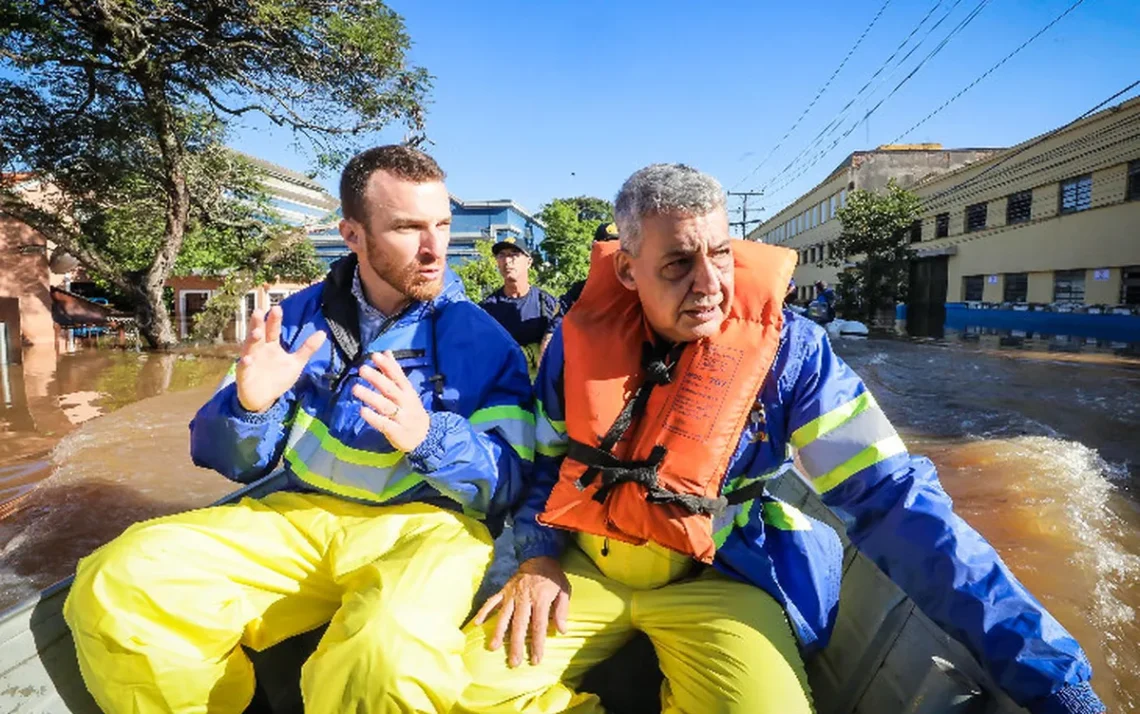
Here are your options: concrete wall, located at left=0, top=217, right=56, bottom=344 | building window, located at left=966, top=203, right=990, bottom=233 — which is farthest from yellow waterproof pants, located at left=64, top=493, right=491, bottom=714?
building window, located at left=966, top=203, right=990, bottom=233

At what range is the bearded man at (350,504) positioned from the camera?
4.50 ft

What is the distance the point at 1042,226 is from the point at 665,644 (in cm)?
2160

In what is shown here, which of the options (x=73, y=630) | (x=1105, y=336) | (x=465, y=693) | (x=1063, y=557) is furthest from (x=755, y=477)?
(x=1105, y=336)

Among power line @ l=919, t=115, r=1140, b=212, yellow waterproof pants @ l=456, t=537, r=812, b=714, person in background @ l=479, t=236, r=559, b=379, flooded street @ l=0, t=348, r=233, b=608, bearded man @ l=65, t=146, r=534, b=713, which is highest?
power line @ l=919, t=115, r=1140, b=212

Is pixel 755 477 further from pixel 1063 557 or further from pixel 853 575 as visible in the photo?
pixel 1063 557

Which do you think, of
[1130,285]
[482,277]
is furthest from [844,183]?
[482,277]

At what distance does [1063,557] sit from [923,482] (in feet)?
9.46

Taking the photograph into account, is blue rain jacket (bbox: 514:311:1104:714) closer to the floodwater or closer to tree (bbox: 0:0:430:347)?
the floodwater

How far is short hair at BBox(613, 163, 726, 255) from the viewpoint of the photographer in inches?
60.0

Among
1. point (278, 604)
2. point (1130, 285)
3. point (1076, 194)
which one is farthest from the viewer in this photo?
point (1076, 194)

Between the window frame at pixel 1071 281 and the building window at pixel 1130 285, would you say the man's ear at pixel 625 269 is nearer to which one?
the building window at pixel 1130 285

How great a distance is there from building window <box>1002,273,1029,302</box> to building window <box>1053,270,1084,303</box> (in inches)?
51.2

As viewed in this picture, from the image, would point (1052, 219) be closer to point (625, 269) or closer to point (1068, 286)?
point (1068, 286)

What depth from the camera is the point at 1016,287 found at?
20062 millimetres
